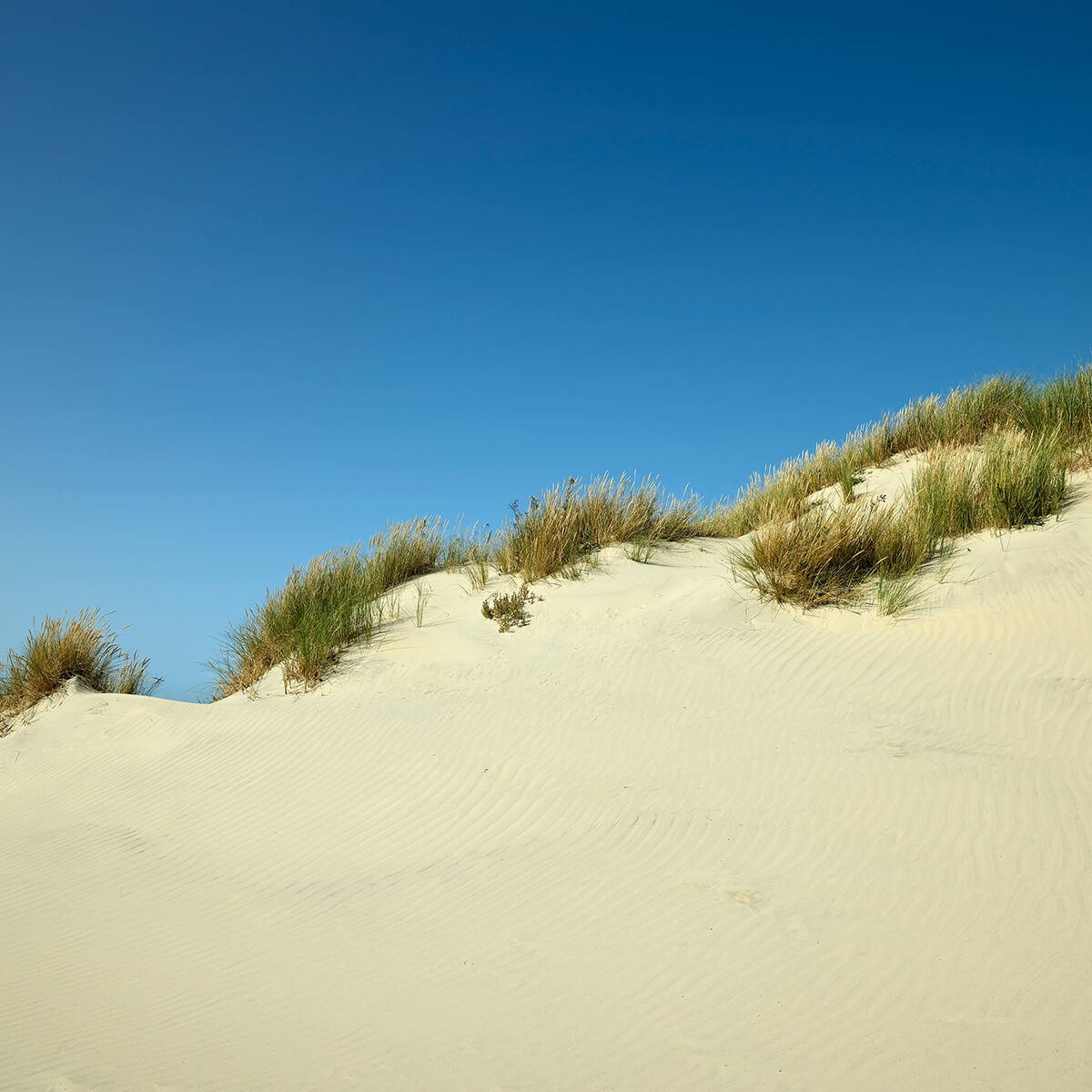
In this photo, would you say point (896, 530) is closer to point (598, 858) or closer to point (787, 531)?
point (787, 531)

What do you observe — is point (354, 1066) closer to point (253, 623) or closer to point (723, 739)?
point (723, 739)

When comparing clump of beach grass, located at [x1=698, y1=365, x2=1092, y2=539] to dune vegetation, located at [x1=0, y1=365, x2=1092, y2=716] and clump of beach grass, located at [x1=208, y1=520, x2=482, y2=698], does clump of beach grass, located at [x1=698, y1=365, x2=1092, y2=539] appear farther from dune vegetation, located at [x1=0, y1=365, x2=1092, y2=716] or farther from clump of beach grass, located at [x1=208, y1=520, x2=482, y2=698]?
clump of beach grass, located at [x1=208, y1=520, x2=482, y2=698]

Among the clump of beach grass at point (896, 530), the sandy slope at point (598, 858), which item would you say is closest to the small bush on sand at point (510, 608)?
the sandy slope at point (598, 858)

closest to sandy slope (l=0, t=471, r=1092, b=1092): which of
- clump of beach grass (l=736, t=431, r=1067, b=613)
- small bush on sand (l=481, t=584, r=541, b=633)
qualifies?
small bush on sand (l=481, t=584, r=541, b=633)

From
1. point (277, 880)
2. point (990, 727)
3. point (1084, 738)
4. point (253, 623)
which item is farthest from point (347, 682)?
point (1084, 738)

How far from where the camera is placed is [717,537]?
10.8m

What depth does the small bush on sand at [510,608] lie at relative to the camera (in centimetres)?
805

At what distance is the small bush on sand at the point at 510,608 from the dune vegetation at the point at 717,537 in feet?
1.52

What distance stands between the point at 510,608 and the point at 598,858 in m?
3.90

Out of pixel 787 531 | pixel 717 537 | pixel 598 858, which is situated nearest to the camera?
pixel 598 858

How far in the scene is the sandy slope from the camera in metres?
3.07

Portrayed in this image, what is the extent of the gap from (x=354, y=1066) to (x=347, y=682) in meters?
4.79

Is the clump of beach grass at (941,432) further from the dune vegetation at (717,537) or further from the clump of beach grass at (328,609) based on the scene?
the clump of beach grass at (328,609)

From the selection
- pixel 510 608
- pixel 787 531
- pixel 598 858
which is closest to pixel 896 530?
pixel 787 531
